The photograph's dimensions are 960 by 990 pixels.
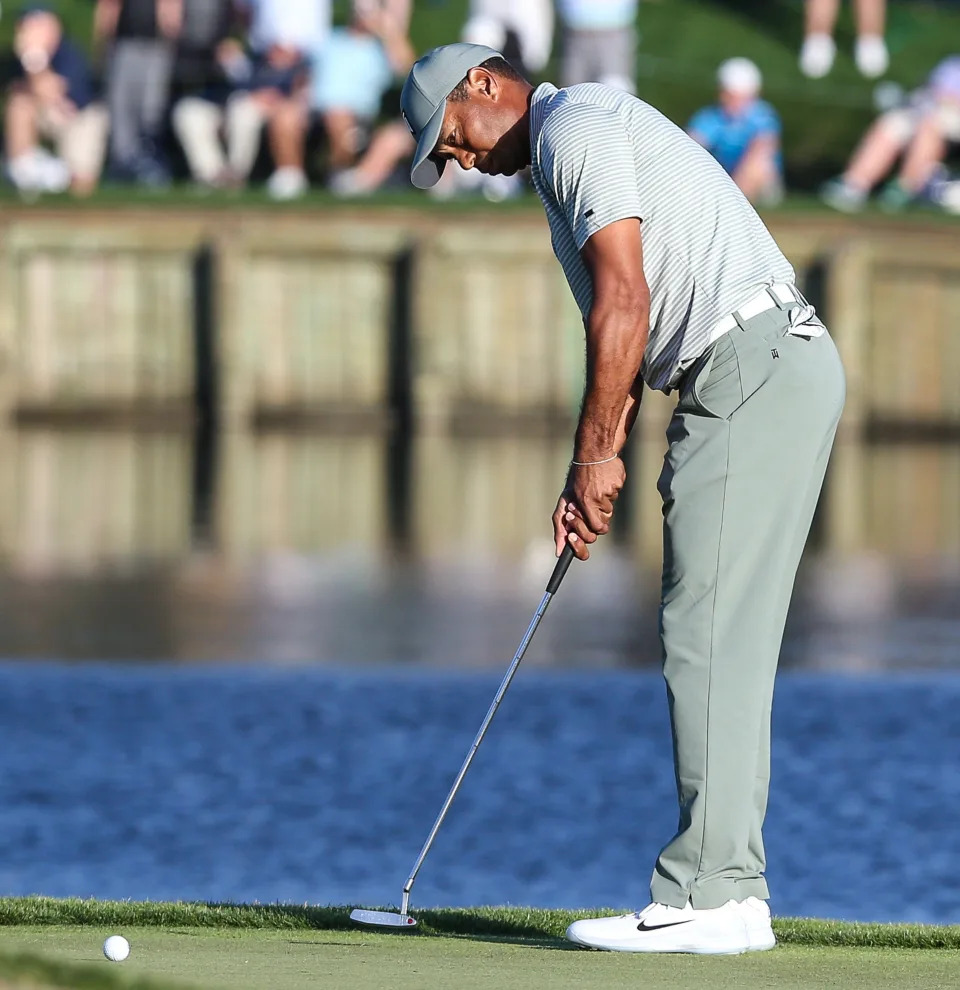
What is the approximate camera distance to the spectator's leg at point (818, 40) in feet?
77.6

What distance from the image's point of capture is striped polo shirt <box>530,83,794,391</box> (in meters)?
4.76

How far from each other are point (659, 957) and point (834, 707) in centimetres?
573

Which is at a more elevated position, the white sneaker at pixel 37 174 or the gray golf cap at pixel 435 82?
the gray golf cap at pixel 435 82

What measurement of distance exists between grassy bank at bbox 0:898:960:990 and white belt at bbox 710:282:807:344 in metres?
1.21

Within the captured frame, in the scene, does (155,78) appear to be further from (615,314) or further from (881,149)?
(615,314)

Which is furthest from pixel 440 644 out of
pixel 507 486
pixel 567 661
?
pixel 507 486

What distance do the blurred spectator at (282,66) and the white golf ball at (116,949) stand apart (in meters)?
16.7

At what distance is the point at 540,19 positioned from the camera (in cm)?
2103

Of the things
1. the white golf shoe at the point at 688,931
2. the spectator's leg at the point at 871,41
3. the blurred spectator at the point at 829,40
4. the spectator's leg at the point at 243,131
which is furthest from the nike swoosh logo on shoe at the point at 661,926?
the spectator's leg at the point at 871,41

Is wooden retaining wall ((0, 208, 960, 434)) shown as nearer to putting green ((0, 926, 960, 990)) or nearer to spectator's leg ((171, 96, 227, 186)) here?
spectator's leg ((171, 96, 227, 186))

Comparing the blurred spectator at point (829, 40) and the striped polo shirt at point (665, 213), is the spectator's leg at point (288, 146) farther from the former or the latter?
the striped polo shirt at point (665, 213)

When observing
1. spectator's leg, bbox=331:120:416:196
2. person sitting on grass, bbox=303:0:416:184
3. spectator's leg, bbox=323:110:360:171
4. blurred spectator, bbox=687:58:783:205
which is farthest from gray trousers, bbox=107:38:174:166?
blurred spectator, bbox=687:58:783:205

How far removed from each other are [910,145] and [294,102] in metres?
5.37

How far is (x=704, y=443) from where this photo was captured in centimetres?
489
